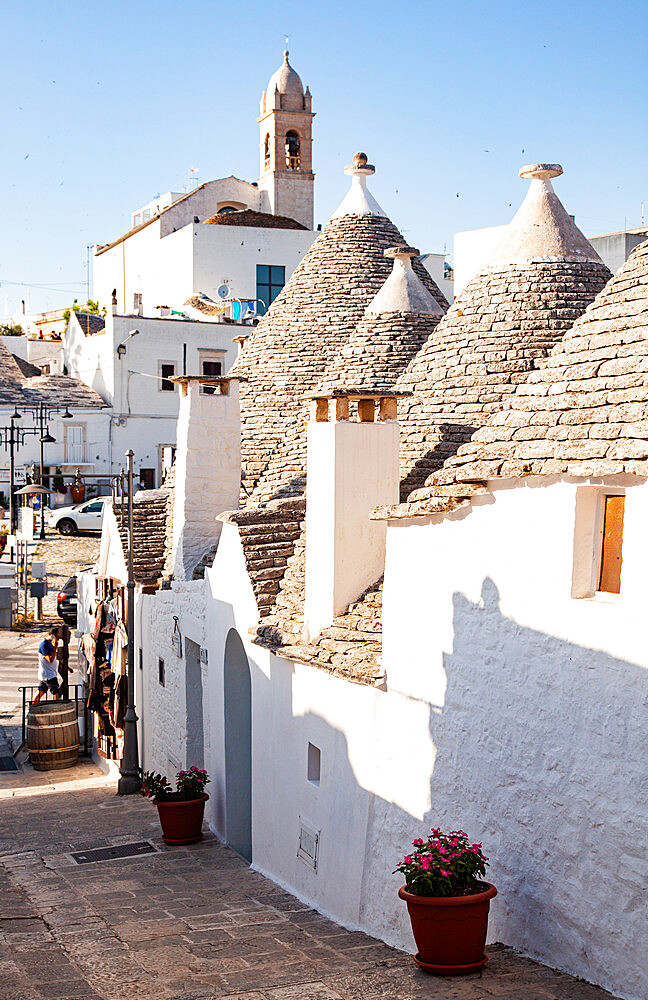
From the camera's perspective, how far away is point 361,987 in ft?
19.9

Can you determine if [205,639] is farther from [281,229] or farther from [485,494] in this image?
[281,229]

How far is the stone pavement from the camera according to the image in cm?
610

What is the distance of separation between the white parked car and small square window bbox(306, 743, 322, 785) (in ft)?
81.2

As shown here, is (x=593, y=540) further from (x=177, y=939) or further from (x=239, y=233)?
(x=239, y=233)

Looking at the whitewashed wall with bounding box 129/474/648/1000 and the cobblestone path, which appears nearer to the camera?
the whitewashed wall with bounding box 129/474/648/1000

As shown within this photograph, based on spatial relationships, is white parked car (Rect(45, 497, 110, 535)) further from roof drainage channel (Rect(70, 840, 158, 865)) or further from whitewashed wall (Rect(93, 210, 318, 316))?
roof drainage channel (Rect(70, 840, 158, 865))

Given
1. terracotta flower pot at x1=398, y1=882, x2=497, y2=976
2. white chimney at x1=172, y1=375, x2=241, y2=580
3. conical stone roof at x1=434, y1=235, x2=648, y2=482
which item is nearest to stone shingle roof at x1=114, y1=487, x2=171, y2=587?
white chimney at x1=172, y1=375, x2=241, y2=580

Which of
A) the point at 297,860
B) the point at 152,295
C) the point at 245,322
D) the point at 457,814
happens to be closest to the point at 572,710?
the point at 457,814

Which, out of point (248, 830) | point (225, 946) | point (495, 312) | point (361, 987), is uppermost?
point (495, 312)

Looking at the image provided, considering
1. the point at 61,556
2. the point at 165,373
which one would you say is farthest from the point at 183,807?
the point at 165,373

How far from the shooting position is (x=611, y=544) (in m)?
6.32

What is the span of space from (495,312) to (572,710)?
701 cm

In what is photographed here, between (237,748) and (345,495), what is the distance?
3638 millimetres

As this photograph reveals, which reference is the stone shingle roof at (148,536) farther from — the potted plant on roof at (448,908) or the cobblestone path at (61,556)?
the cobblestone path at (61,556)
